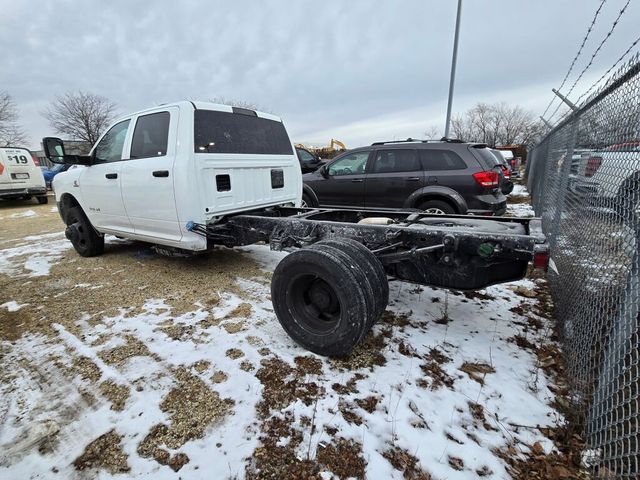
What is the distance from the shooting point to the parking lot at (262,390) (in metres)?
1.79

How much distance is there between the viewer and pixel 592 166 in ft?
9.04

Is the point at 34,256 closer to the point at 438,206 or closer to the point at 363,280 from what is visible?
the point at 363,280

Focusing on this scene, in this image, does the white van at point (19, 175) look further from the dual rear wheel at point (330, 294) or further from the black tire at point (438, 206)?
the dual rear wheel at point (330, 294)

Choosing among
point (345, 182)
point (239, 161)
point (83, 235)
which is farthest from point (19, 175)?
point (239, 161)

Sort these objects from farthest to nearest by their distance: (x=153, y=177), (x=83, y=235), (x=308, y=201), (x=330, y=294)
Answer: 1. (x=308, y=201)
2. (x=83, y=235)
3. (x=153, y=177)
4. (x=330, y=294)

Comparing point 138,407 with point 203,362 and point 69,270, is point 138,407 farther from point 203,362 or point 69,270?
point 69,270

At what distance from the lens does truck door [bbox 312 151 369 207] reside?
22.5 feet

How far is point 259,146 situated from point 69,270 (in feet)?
10.9

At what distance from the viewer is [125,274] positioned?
15.3 feet

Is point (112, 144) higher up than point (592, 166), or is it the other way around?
point (112, 144)

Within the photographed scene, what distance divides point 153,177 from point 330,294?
8.69 ft

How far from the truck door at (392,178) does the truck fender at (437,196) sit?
0.14 metres

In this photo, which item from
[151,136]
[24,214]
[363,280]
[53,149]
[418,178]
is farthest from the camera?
[24,214]

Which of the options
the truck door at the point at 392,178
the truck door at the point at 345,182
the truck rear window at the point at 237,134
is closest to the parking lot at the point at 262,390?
the truck rear window at the point at 237,134
